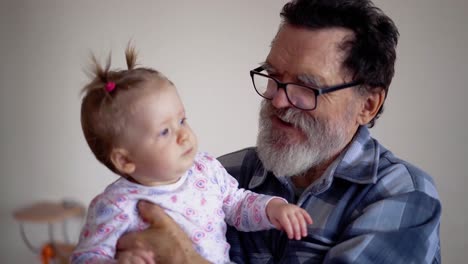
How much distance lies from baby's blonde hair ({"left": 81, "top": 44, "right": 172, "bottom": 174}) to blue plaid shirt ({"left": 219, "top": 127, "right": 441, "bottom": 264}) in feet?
1.91

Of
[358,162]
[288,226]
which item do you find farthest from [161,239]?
[358,162]

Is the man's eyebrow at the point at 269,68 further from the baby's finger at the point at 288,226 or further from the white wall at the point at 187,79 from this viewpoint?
the white wall at the point at 187,79

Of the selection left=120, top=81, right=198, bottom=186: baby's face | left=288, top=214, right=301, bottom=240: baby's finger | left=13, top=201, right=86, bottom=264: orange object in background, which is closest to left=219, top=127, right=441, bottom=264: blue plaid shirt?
left=288, top=214, right=301, bottom=240: baby's finger

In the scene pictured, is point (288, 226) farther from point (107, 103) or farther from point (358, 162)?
point (107, 103)

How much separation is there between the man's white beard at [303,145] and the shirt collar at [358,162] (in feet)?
0.18

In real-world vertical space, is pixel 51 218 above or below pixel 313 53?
below

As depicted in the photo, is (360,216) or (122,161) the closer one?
(122,161)

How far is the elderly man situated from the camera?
1219 millimetres

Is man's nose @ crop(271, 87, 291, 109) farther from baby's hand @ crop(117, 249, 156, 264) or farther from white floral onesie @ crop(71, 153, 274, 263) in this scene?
baby's hand @ crop(117, 249, 156, 264)

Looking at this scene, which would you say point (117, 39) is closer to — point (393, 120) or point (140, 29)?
point (140, 29)

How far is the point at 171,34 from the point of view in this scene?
2.64 meters

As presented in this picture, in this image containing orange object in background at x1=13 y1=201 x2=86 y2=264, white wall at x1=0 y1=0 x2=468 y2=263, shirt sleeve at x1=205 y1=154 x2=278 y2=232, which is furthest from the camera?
orange object in background at x1=13 y1=201 x2=86 y2=264

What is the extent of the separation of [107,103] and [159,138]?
140 millimetres

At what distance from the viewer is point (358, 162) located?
136 centimetres
